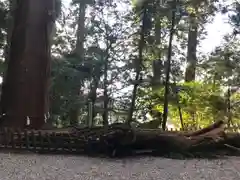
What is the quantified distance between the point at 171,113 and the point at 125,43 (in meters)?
2.34

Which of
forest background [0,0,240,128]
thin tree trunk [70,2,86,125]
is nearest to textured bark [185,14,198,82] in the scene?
forest background [0,0,240,128]

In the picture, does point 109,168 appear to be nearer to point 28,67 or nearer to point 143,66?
point 28,67

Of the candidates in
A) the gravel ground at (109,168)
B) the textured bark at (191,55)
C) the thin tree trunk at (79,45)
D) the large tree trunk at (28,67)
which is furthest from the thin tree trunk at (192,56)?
the gravel ground at (109,168)

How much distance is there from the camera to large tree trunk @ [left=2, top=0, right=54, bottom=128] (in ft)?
18.7

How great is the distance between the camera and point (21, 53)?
5867 mm

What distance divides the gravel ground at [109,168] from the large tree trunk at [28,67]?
6.32 feet

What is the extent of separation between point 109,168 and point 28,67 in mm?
2948

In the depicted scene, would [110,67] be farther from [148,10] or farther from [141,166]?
[141,166]

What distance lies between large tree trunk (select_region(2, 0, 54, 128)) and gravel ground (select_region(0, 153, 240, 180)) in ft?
6.32

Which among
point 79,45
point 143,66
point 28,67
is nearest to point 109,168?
point 28,67

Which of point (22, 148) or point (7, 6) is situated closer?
point (22, 148)

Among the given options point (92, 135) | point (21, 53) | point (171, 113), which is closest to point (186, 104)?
point (171, 113)

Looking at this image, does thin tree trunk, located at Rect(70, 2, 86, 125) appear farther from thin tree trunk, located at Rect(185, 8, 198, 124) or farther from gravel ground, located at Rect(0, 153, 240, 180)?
gravel ground, located at Rect(0, 153, 240, 180)

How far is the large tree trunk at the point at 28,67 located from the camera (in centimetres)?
570
